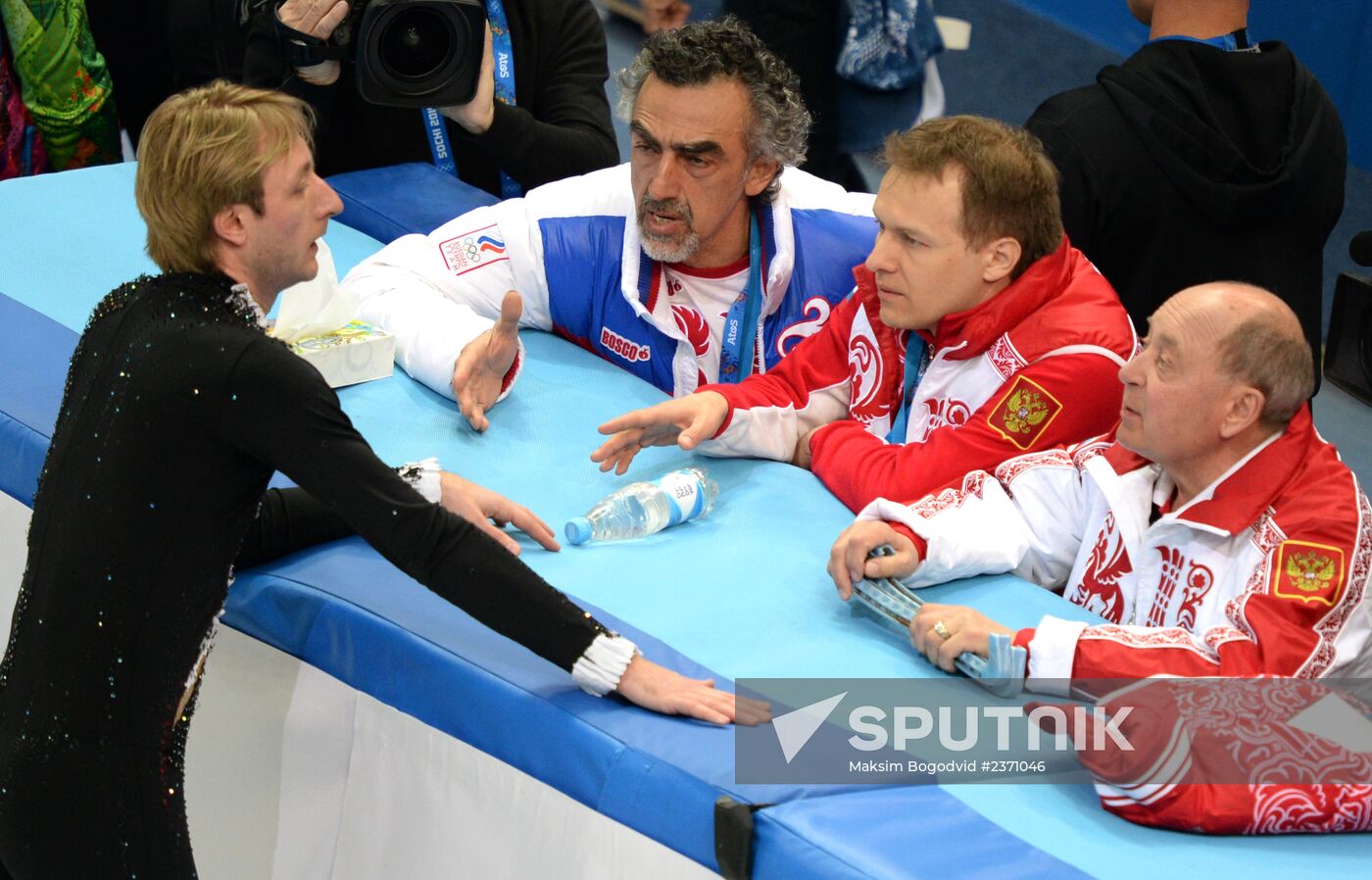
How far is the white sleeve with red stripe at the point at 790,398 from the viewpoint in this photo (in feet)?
7.54

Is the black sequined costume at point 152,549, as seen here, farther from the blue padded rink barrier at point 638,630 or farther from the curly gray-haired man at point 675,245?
the curly gray-haired man at point 675,245

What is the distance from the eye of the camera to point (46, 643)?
1.61 metres

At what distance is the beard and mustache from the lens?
2576 mm

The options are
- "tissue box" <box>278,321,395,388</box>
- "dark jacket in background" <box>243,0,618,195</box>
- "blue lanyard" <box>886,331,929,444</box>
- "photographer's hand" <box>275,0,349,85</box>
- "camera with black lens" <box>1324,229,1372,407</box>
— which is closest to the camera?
"camera with black lens" <box>1324,229,1372,407</box>

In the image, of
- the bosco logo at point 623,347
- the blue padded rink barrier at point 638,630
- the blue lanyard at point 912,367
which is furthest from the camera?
the bosco logo at point 623,347

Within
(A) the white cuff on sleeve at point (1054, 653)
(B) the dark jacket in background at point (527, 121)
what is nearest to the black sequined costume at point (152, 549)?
Result: (A) the white cuff on sleeve at point (1054, 653)

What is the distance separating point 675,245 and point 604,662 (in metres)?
→ 1.10

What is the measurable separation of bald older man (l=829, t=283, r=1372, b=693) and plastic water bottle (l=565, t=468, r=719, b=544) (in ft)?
0.82

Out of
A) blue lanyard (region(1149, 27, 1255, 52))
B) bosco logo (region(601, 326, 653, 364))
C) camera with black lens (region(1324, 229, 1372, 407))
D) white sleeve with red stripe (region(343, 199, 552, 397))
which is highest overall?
blue lanyard (region(1149, 27, 1255, 52))

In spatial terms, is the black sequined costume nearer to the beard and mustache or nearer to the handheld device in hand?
the handheld device in hand

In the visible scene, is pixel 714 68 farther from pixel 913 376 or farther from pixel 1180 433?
pixel 1180 433

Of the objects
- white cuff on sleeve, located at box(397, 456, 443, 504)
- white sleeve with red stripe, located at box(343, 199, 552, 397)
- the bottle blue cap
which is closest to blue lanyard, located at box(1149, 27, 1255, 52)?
white sleeve with red stripe, located at box(343, 199, 552, 397)

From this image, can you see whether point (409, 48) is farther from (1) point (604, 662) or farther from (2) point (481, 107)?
(1) point (604, 662)

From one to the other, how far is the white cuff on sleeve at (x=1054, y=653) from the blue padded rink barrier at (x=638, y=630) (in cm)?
14
